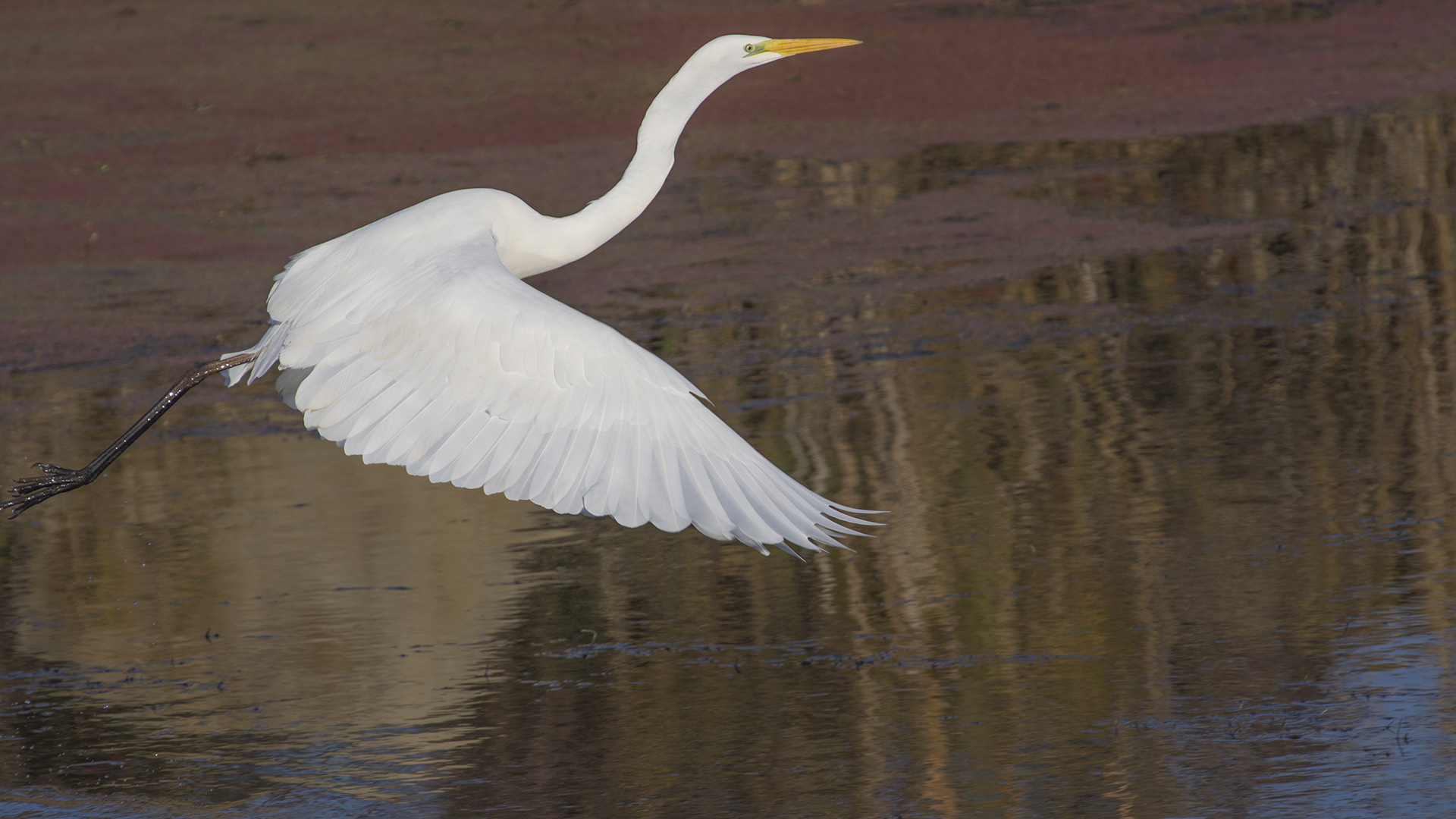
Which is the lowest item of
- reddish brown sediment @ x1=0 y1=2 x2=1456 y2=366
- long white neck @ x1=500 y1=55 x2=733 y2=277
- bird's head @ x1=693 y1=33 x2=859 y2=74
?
long white neck @ x1=500 y1=55 x2=733 y2=277

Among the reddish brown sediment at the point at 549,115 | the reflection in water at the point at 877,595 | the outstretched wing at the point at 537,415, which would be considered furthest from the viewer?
the reddish brown sediment at the point at 549,115

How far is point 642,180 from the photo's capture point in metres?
5.36

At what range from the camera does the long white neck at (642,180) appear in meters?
5.36

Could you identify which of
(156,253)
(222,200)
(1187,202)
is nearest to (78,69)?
(222,200)

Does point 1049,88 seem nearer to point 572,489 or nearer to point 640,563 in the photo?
point 640,563

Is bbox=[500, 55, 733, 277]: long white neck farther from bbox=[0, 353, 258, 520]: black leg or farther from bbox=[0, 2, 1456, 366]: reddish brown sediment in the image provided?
bbox=[0, 2, 1456, 366]: reddish brown sediment

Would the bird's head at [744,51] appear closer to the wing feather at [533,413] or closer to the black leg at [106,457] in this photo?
the wing feather at [533,413]

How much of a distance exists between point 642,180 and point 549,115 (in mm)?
7521

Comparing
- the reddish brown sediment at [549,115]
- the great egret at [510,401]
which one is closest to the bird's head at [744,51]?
the great egret at [510,401]

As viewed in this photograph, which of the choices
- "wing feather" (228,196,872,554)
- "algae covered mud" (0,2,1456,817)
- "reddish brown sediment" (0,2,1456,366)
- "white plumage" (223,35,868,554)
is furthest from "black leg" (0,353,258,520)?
"reddish brown sediment" (0,2,1456,366)

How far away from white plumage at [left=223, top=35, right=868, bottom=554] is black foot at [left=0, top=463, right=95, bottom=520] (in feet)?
3.84

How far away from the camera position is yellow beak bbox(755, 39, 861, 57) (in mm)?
5363

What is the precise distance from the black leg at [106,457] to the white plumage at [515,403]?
0.52 metres

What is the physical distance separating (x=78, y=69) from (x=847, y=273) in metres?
8.60
